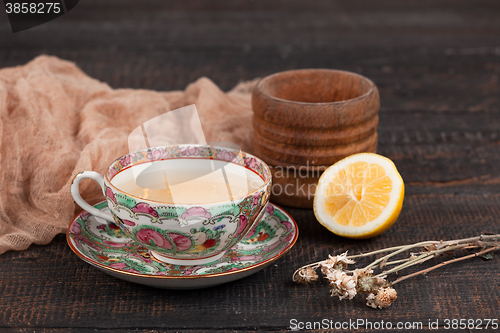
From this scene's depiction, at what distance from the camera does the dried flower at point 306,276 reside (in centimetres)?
91

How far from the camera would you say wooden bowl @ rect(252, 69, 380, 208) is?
1.14 m

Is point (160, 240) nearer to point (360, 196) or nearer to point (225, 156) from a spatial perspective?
point (225, 156)

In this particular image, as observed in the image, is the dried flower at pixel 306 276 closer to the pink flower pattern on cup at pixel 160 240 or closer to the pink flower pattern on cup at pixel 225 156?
the pink flower pattern on cup at pixel 160 240

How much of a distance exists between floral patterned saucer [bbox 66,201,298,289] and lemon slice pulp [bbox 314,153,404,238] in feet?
0.37

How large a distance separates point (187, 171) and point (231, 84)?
121cm

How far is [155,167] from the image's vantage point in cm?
101

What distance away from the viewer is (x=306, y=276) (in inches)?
35.8

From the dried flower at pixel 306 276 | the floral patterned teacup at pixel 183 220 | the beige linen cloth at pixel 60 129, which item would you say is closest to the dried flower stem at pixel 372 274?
the dried flower at pixel 306 276

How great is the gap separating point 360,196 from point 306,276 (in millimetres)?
245

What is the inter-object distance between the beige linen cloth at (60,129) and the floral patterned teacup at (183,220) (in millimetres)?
195

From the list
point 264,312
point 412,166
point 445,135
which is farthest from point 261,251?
point 445,135

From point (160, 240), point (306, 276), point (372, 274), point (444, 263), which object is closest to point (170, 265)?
point (160, 240)

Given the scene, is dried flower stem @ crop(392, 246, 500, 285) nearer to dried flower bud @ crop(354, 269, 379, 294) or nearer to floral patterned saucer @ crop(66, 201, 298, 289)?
dried flower bud @ crop(354, 269, 379, 294)

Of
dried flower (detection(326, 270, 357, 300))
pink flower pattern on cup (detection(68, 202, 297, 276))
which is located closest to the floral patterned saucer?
pink flower pattern on cup (detection(68, 202, 297, 276))
